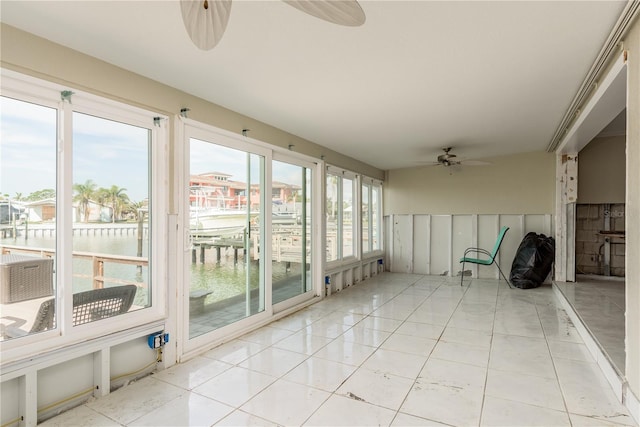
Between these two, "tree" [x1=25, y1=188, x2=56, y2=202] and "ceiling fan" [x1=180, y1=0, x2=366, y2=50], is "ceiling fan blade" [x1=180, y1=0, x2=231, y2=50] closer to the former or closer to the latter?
"ceiling fan" [x1=180, y1=0, x2=366, y2=50]

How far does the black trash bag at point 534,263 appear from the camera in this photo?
5547mm

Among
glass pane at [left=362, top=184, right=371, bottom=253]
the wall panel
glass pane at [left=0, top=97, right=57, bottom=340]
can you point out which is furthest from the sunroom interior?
glass pane at [left=362, top=184, right=371, bottom=253]

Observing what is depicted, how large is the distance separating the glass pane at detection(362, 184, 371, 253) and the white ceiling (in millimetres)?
2901

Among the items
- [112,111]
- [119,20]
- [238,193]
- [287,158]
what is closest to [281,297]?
[238,193]

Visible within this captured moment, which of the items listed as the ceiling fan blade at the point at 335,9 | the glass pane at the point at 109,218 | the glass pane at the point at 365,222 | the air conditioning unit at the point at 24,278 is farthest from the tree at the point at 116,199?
the glass pane at the point at 365,222

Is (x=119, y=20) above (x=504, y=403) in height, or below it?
above

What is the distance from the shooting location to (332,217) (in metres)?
5.60

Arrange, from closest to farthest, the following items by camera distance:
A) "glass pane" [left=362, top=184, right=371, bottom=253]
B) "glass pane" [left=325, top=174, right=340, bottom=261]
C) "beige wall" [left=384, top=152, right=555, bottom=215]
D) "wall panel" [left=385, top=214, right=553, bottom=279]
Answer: "glass pane" [left=325, top=174, right=340, bottom=261] < "beige wall" [left=384, top=152, right=555, bottom=215] < "wall panel" [left=385, top=214, right=553, bottom=279] < "glass pane" [left=362, top=184, right=371, bottom=253]

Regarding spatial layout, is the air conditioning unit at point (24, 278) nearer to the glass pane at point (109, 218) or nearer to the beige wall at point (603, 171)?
the glass pane at point (109, 218)

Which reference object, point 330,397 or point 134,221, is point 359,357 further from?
point 134,221

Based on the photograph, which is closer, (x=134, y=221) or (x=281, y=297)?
(x=134, y=221)

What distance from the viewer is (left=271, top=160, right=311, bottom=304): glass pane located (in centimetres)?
418

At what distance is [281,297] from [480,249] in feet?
14.3

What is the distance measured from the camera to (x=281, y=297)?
4.27 meters
